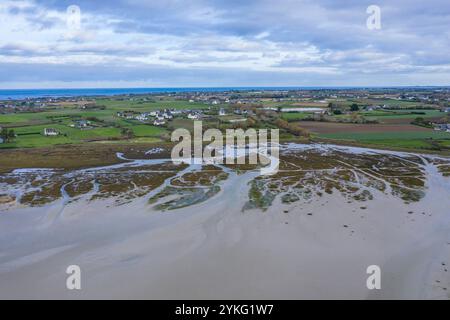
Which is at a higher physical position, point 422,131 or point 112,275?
point 422,131

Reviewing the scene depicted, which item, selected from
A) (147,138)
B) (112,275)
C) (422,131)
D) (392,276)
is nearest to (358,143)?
(422,131)

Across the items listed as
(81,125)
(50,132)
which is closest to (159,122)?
(81,125)

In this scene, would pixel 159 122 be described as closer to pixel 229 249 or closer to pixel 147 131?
pixel 147 131

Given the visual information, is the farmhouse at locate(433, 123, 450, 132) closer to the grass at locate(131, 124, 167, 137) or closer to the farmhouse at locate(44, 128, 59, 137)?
the grass at locate(131, 124, 167, 137)

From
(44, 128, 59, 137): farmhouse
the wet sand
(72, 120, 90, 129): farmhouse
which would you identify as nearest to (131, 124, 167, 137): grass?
(72, 120, 90, 129): farmhouse

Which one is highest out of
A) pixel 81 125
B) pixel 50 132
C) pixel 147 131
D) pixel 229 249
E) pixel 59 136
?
pixel 81 125

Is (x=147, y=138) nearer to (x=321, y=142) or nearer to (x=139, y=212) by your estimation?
(x=321, y=142)

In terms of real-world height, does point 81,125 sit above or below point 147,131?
above

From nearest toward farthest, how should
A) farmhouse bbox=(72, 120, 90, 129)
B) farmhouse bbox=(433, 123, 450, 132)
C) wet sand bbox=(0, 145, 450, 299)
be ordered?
1. wet sand bbox=(0, 145, 450, 299)
2. farmhouse bbox=(433, 123, 450, 132)
3. farmhouse bbox=(72, 120, 90, 129)

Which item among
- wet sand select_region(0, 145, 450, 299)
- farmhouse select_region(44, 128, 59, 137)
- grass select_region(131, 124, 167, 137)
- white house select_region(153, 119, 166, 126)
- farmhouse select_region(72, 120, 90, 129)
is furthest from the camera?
white house select_region(153, 119, 166, 126)
